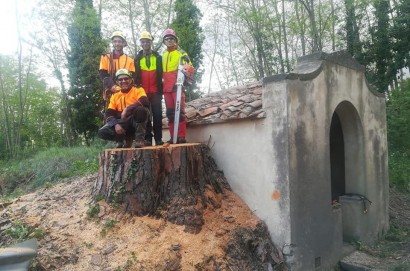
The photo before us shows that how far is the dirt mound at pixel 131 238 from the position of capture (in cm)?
417

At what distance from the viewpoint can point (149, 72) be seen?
19.0ft

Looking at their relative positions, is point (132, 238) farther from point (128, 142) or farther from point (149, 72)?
point (149, 72)

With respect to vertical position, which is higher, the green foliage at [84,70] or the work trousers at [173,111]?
the green foliage at [84,70]

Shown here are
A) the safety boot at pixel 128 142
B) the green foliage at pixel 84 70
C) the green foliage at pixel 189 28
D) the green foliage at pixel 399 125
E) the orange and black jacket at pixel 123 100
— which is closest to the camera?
the orange and black jacket at pixel 123 100

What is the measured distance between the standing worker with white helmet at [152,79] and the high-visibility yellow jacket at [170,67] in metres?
0.08

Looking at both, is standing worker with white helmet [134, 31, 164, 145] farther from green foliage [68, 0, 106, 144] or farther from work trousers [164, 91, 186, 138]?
green foliage [68, 0, 106, 144]

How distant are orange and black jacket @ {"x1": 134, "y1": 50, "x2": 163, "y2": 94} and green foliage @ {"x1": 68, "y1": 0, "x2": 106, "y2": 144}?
10.2 m

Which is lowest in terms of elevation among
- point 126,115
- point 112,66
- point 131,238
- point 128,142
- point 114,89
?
point 131,238

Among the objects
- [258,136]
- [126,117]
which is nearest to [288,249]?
[258,136]

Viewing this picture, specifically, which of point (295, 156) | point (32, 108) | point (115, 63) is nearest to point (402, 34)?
point (295, 156)

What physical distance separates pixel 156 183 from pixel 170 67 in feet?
6.41

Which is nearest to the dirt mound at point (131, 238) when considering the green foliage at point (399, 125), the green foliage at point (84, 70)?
the green foliage at point (399, 125)

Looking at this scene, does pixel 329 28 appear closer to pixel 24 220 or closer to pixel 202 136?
pixel 202 136

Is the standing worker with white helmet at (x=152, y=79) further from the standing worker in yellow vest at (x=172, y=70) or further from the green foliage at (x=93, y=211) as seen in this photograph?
the green foliage at (x=93, y=211)
